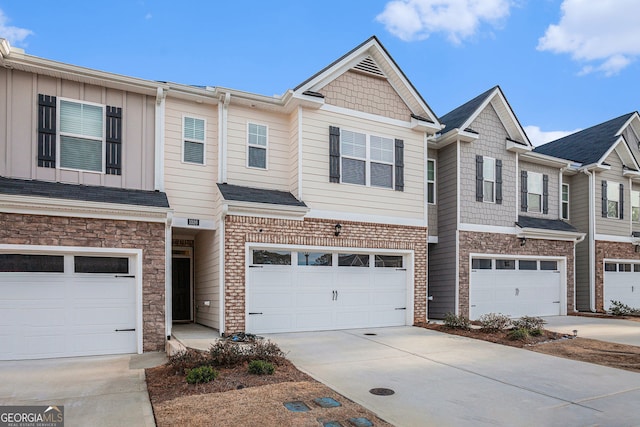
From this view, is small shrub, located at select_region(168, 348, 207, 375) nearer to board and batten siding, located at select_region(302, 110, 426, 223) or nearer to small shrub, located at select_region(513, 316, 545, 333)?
board and batten siding, located at select_region(302, 110, 426, 223)

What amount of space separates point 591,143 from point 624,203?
2.89m

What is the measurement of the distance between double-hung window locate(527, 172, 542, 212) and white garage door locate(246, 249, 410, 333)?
21.7 feet

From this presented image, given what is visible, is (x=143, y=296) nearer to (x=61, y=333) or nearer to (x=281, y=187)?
(x=61, y=333)

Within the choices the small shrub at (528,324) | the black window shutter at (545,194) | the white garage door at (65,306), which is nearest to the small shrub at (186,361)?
the white garage door at (65,306)

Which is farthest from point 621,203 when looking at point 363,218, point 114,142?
point 114,142

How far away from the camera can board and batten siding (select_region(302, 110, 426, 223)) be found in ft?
38.6

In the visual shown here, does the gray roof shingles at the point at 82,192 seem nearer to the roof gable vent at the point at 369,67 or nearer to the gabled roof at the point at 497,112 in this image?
the roof gable vent at the point at 369,67

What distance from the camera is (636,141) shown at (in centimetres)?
2002

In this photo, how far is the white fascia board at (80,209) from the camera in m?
8.25

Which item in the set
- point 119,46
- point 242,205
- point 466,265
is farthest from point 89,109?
point 466,265

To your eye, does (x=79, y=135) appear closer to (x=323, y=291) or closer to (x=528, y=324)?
(x=323, y=291)

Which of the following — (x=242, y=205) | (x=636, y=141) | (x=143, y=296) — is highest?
(x=636, y=141)

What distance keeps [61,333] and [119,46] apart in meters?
10.7

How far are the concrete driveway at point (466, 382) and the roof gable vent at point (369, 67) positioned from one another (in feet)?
23.7
